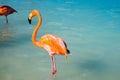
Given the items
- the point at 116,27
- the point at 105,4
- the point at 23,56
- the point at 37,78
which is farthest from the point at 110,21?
A: the point at 37,78

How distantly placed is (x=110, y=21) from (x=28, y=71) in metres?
4.13

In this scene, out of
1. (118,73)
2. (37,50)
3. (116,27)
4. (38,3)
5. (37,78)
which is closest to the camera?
(37,78)

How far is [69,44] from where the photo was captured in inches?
236

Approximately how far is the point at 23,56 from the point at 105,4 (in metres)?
6.43

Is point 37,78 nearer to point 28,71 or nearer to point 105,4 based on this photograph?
point 28,71

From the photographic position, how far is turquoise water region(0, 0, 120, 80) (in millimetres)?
4645

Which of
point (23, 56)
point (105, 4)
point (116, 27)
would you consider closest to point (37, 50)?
point (23, 56)

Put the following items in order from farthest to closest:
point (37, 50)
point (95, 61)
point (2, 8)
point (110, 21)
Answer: point (110, 21) → point (2, 8) → point (37, 50) → point (95, 61)

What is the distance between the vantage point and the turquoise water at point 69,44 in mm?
4645

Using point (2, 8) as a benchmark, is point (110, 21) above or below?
below

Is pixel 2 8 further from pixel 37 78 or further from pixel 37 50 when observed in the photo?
pixel 37 78

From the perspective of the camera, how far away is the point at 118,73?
185 inches

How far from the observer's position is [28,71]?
4.62 m

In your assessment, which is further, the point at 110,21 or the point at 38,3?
the point at 38,3
